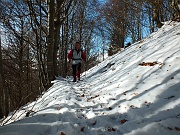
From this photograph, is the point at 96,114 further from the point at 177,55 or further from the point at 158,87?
the point at 177,55

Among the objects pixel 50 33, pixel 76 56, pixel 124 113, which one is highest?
pixel 50 33

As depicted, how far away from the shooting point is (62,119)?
2.99 m

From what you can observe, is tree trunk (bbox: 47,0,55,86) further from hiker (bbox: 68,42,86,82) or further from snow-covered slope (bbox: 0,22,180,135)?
snow-covered slope (bbox: 0,22,180,135)

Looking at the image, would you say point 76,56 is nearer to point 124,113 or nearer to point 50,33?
point 50,33

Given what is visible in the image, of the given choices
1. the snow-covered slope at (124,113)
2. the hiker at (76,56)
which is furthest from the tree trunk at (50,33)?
the snow-covered slope at (124,113)

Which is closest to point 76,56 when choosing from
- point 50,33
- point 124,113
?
point 50,33

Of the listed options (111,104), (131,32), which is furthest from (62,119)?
(131,32)

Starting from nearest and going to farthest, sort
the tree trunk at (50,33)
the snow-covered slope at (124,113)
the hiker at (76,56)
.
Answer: the snow-covered slope at (124,113) < the tree trunk at (50,33) < the hiker at (76,56)

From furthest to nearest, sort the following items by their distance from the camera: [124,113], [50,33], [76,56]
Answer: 1. [76,56]
2. [50,33]
3. [124,113]

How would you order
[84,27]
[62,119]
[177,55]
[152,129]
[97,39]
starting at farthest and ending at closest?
[97,39] → [84,27] → [177,55] → [62,119] → [152,129]

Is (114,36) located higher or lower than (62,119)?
higher

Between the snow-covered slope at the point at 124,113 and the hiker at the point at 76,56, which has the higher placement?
the hiker at the point at 76,56

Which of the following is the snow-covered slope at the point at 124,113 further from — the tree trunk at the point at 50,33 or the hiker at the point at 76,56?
the tree trunk at the point at 50,33

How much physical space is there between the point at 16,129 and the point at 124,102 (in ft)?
6.22
